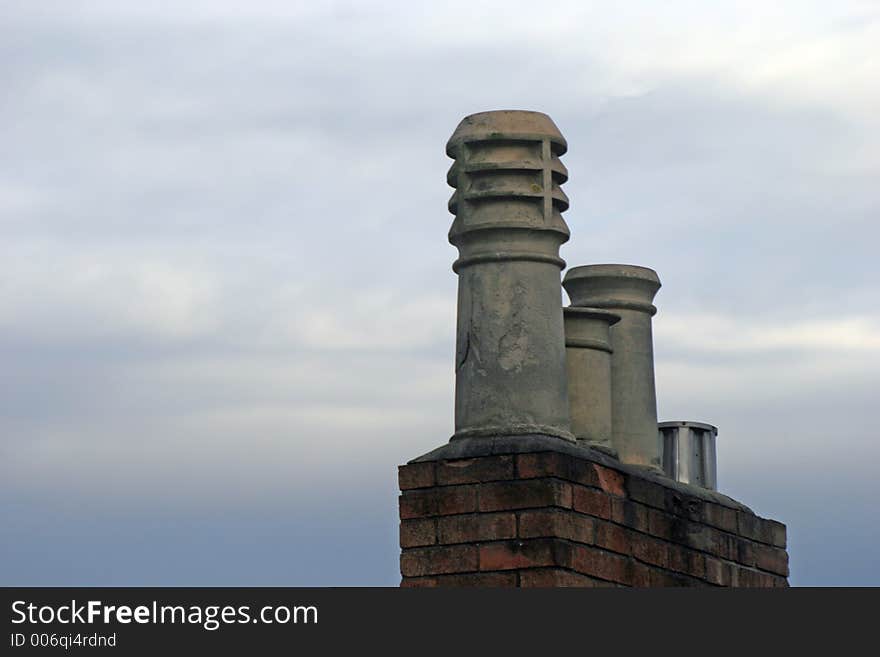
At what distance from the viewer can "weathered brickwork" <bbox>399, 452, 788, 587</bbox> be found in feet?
24.0

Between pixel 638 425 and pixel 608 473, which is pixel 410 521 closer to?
pixel 608 473

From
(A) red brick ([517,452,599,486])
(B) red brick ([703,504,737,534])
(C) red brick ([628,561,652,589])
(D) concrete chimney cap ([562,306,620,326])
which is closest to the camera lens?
(A) red brick ([517,452,599,486])

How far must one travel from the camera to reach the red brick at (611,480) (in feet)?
25.0

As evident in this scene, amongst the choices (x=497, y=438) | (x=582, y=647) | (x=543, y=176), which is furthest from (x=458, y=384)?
(x=582, y=647)

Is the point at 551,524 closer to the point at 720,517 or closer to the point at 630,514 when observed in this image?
the point at 630,514

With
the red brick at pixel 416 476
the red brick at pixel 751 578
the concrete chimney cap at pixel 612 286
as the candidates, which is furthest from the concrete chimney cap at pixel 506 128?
the red brick at pixel 751 578

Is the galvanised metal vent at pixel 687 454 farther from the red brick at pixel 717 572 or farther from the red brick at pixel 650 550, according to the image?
the red brick at pixel 650 550

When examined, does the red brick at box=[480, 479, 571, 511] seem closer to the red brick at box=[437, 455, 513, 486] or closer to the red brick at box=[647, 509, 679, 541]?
the red brick at box=[437, 455, 513, 486]

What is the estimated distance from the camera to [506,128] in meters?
7.97

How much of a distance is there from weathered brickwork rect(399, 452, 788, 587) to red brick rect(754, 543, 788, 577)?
0.78m

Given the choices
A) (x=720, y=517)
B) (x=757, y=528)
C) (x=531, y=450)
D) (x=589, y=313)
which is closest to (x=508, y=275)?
(x=589, y=313)

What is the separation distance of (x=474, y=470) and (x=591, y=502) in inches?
17.5

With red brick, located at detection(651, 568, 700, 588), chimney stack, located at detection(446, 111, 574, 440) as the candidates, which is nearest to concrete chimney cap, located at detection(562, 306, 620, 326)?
chimney stack, located at detection(446, 111, 574, 440)

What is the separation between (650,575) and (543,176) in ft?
5.23
